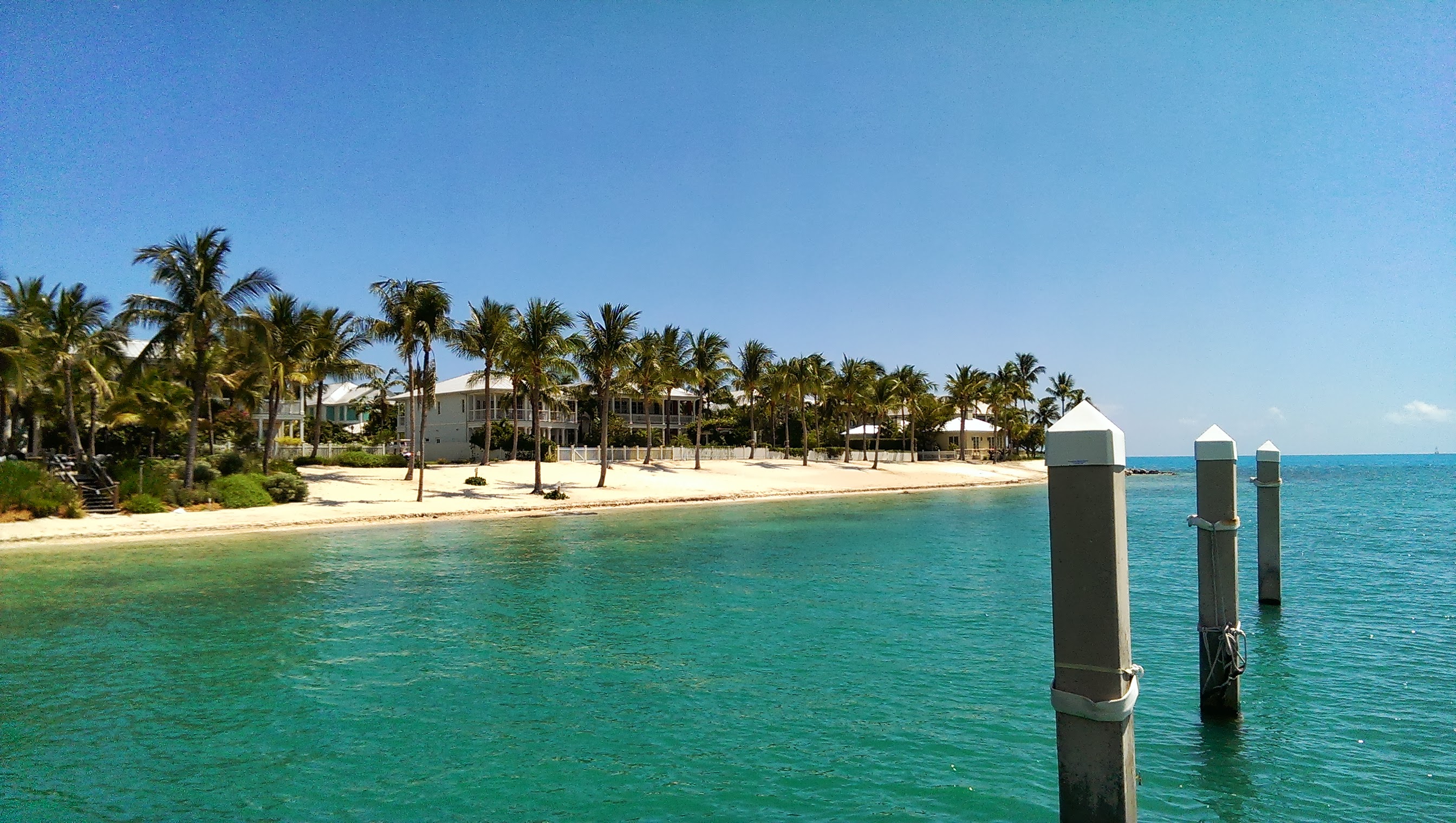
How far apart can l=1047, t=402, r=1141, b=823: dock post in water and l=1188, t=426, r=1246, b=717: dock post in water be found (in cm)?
571

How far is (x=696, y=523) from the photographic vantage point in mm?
35906

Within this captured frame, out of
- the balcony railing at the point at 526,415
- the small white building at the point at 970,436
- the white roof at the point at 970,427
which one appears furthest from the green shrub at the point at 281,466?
the white roof at the point at 970,427

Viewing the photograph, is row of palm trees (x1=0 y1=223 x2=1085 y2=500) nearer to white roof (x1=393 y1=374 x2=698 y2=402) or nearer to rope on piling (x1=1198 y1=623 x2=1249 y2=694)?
white roof (x1=393 y1=374 x2=698 y2=402)

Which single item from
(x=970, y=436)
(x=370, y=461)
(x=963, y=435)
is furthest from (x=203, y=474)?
(x=970, y=436)

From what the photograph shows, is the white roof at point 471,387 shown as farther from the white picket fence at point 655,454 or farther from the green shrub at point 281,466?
the green shrub at point 281,466

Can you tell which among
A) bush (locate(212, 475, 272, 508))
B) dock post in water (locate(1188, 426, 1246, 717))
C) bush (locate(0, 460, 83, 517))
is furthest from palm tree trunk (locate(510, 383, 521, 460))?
dock post in water (locate(1188, 426, 1246, 717))

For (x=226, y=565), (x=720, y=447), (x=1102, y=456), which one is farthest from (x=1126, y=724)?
(x=720, y=447)

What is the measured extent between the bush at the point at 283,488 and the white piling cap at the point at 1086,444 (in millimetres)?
41052

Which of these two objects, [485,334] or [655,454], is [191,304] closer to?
[485,334]

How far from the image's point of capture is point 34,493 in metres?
31.4

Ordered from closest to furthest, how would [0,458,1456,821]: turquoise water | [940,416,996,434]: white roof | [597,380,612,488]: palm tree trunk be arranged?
[0,458,1456,821]: turquoise water → [597,380,612,488]: palm tree trunk → [940,416,996,434]: white roof

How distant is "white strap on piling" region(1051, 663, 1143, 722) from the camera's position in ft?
14.5

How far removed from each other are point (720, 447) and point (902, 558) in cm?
5112

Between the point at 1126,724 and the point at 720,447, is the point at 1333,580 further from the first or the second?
the point at 720,447
